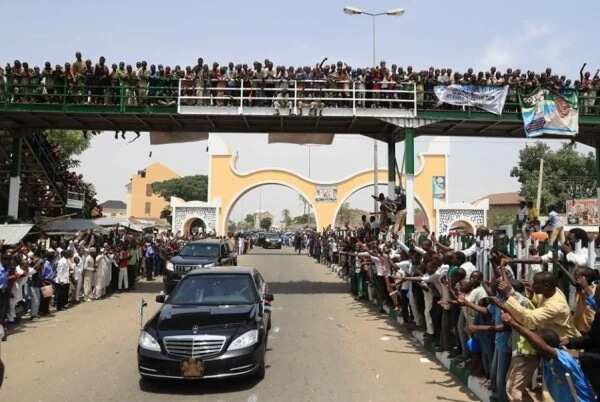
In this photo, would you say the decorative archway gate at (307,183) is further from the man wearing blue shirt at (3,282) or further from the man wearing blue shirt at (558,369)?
the man wearing blue shirt at (558,369)

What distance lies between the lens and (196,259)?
1762 centimetres

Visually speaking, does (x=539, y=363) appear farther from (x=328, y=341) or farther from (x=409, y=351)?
(x=328, y=341)

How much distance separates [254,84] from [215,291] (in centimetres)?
1026

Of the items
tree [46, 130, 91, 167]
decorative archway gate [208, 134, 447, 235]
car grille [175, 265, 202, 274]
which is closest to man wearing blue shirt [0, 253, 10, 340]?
car grille [175, 265, 202, 274]

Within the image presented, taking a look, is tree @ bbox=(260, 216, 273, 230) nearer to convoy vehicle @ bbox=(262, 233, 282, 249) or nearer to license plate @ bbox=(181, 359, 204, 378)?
convoy vehicle @ bbox=(262, 233, 282, 249)

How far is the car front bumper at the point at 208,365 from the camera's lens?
22.7ft

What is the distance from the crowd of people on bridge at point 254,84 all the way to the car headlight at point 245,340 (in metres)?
10.7

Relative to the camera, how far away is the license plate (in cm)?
686

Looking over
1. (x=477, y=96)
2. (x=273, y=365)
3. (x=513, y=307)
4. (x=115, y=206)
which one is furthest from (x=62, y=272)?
(x=115, y=206)

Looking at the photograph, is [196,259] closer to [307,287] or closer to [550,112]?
[307,287]

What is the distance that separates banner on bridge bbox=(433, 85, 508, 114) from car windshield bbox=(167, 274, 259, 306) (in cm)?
1078

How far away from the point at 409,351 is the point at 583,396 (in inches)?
202

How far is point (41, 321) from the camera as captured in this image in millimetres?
12570

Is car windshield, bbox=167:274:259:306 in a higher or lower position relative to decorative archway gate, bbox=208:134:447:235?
lower
